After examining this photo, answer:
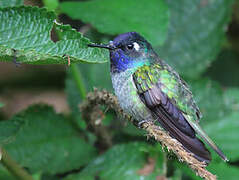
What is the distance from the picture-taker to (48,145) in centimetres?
297

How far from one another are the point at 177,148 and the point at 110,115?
1.49m

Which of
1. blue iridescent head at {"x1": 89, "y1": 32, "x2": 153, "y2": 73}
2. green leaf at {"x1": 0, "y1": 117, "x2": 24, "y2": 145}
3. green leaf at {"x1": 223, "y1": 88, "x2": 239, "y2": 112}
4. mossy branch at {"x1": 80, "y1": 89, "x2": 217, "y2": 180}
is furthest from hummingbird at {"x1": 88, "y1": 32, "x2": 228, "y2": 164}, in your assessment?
green leaf at {"x1": 223, "y1": 88, "x2": 239, "y2": 112}

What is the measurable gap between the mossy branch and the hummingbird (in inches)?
5.3

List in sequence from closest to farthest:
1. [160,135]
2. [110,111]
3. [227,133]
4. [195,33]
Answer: [160,135] < [110,111] < [227,133] < [195,33]

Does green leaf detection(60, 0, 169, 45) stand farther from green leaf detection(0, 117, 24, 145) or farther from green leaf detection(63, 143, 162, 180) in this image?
green leaf detection(0, 117, 24, 145)

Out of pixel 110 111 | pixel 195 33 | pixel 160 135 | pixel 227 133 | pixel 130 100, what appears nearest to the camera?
pixel 160 135

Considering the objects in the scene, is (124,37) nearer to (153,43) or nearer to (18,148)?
(153,43)

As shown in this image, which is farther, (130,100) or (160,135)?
(130,100)

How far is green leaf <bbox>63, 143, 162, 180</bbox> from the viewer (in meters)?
2.72

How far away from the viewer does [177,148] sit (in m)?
1.75

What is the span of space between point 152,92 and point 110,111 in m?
0.66

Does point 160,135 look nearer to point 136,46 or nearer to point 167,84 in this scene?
point 167,84

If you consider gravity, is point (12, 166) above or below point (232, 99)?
below

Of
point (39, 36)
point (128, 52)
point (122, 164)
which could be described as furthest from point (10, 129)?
point (128, 52)
